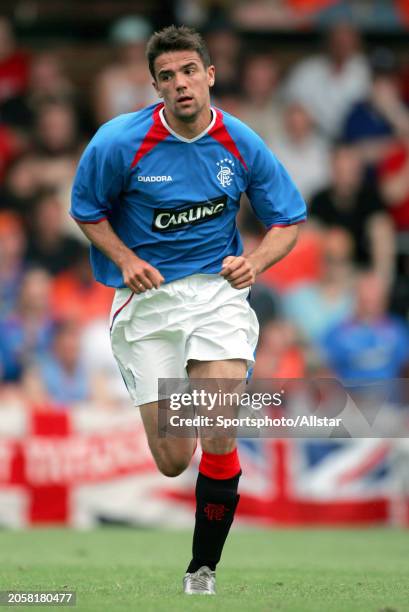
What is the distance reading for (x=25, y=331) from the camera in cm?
1277

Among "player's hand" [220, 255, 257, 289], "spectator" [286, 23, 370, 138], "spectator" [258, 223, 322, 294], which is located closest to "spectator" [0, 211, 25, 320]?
"spectator" [258, 223, 322, 294]

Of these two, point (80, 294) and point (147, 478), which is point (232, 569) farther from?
point (80, 294)

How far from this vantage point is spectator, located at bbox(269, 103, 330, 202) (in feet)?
48.1

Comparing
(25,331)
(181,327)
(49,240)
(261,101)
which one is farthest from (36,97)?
(181,327)

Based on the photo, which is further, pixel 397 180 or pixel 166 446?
pixel 397 180

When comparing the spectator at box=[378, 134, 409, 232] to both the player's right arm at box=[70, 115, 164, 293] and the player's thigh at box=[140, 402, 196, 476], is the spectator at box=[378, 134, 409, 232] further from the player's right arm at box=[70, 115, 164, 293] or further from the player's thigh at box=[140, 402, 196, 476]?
the player's thigh at box=[140, 402, 196, 476]

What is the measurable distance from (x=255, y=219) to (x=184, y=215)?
735 centimetres

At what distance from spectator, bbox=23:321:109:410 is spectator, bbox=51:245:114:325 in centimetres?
43

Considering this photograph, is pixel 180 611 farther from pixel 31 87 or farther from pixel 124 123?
pixel 31 87

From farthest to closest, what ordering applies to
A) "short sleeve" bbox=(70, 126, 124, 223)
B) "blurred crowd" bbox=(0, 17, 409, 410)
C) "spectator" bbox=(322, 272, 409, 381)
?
1. "spectator" bbox=(322, 272, 409, 381)
2. "blurred crowd" bbox=(0, 17, 409, 410)
3. "short sleeve" bbox=(70, 126, 124, 223)

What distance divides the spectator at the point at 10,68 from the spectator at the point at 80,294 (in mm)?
2500

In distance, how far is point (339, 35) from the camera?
15.2m

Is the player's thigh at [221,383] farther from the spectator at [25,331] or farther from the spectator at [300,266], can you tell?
the spectator at [300,266]

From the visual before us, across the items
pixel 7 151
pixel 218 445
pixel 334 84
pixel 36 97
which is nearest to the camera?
pixel 218 445
